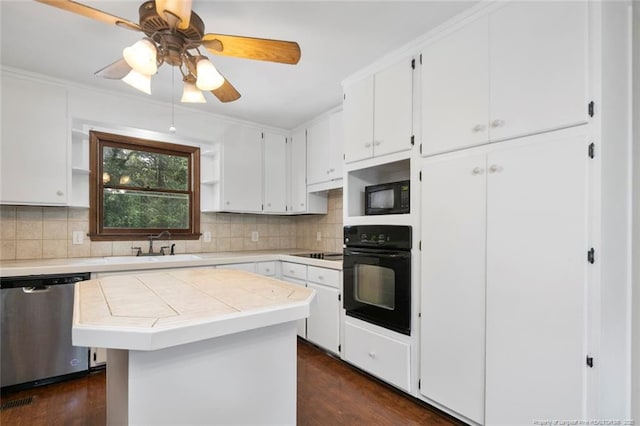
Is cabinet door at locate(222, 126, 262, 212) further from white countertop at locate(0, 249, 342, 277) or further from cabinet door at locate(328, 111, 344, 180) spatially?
cabinet door at locate(328, 111, 344, 180)

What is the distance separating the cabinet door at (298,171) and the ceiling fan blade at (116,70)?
84.1 inches

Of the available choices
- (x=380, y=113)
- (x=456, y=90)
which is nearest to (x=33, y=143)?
(x=380, y=113)

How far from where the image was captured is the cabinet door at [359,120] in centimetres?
240

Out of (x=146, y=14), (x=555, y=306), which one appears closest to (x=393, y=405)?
(x=555, y=306)

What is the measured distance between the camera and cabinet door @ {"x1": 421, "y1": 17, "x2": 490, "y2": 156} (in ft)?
5.61

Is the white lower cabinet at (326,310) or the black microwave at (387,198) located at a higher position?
the black microwave at (387,198)

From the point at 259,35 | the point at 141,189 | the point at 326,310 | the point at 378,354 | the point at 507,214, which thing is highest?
the point at 259,35

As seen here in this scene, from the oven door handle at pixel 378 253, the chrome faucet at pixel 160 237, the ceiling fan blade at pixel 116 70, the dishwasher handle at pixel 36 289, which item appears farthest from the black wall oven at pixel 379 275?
the dishwasher handle at pixel 36 289

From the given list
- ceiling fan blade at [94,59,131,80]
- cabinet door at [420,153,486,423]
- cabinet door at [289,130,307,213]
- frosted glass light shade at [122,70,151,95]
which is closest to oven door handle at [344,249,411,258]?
cabinet door at [420,153,486,423]

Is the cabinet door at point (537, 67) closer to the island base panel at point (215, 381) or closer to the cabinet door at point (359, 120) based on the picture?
the cabinet door at point (359, 120)

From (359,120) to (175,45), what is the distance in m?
1.42

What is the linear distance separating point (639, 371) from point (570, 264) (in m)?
0.69

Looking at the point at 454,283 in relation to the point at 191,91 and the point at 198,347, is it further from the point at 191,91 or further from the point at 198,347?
the point at 191,91

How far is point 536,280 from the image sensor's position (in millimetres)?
1496
